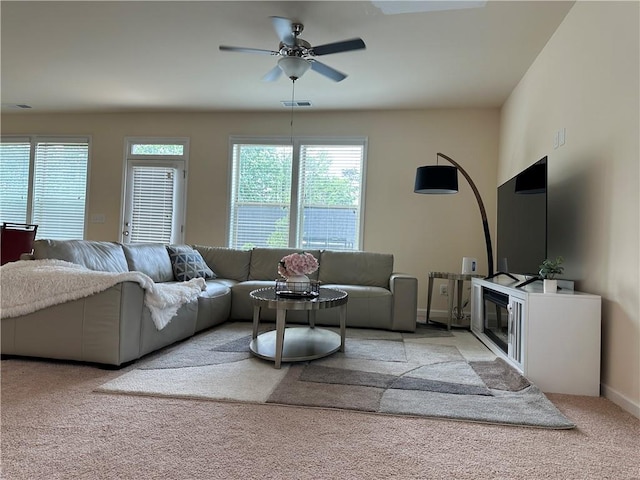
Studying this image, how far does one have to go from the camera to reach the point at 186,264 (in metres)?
4.14

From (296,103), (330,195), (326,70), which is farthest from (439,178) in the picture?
(296,103)

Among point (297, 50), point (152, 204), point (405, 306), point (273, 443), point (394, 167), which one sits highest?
point (297, 50)

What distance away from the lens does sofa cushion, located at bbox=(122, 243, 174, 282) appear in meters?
3.59

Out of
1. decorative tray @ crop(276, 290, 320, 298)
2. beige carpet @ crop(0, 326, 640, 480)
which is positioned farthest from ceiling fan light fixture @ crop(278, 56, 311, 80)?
beige carpet @ crop(0, 326, 640, 480)

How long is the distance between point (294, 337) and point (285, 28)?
7.53ft

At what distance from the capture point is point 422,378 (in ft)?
7.84

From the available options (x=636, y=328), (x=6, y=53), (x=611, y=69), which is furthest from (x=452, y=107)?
(x=6, y=53)

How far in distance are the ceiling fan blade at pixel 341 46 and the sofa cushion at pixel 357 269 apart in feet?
7.38

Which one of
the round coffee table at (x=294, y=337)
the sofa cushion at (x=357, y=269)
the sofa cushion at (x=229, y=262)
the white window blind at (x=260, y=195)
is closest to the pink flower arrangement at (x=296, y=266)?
the round coffee table at (x=294, y=337)

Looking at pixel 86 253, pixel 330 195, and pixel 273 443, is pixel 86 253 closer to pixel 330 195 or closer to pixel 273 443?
pixel 273 443

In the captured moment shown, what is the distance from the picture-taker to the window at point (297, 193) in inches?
202

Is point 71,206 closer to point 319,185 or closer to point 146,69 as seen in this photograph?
point 146,69

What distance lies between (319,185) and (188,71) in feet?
6.72

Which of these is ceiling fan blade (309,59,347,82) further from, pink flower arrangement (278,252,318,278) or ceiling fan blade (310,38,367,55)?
pink flower arrangement (278,252,318,278)
